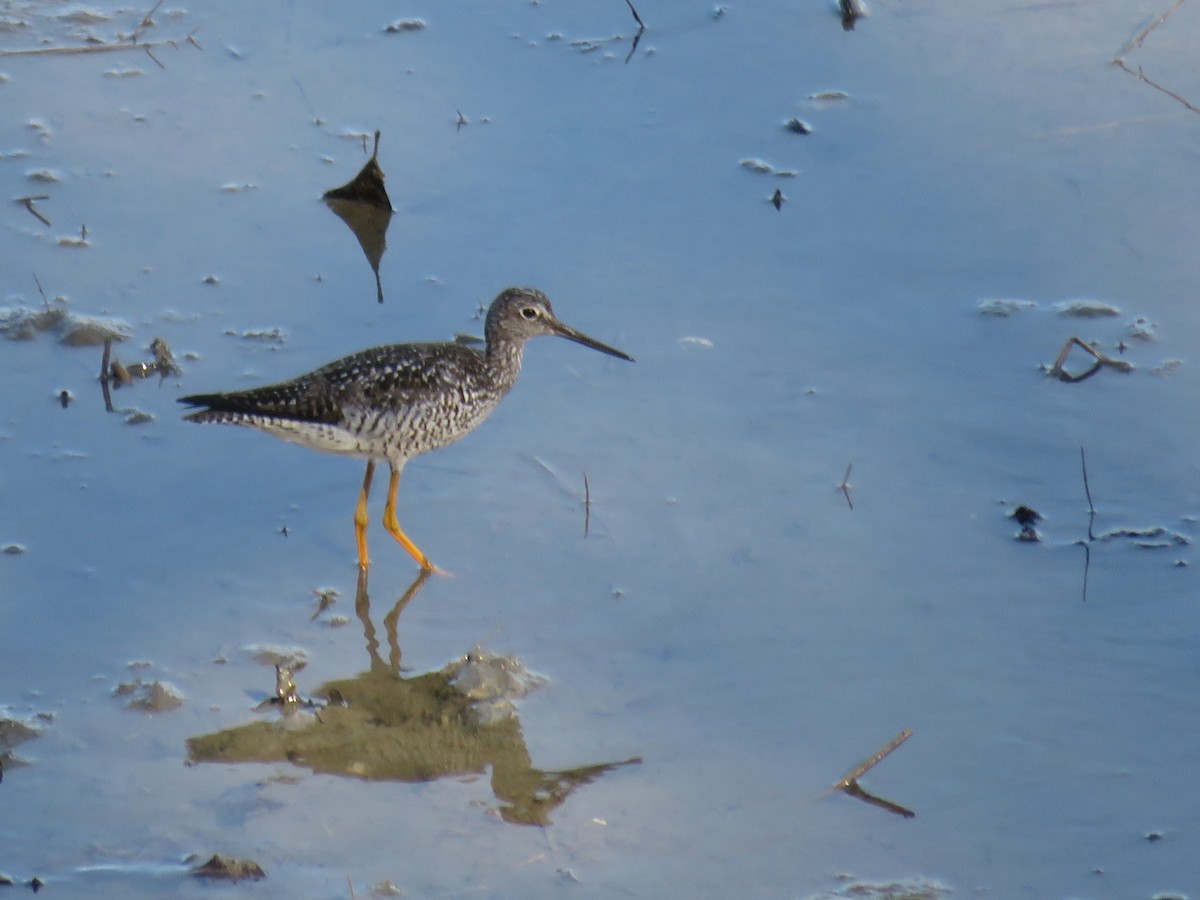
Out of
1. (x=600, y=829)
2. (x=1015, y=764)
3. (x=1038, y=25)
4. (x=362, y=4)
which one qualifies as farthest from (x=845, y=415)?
(x=362, y=4)

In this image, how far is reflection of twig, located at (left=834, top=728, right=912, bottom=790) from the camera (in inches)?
207

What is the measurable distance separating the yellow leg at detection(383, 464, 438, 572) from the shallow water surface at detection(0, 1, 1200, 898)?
0.39 feet

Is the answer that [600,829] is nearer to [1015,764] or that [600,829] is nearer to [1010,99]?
[1015,764]

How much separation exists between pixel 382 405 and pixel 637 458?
1076mm

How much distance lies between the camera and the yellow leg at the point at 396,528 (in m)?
6.45

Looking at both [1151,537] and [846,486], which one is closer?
[1151,537]

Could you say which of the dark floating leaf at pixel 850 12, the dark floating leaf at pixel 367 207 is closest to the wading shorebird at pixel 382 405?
the dark floating leaf at pixel 367 207

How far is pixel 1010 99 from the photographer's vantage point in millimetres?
8898

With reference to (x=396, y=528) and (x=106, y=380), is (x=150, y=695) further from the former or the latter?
(x=106, y=380)

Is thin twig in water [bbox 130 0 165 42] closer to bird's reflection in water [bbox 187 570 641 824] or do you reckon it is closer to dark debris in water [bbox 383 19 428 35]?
dark debris in water [bbox 383 19 428 35]

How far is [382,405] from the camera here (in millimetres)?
6426

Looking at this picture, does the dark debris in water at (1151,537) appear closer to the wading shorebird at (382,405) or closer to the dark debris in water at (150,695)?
the wading shorebird at (382,405)

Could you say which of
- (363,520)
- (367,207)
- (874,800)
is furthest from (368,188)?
(874,800)

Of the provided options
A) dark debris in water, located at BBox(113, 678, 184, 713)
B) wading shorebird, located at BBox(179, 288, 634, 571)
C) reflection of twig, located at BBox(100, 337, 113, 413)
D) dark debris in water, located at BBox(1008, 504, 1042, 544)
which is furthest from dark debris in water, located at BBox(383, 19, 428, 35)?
dark debris in water, located at BBox(113, 678, 184, 713)
